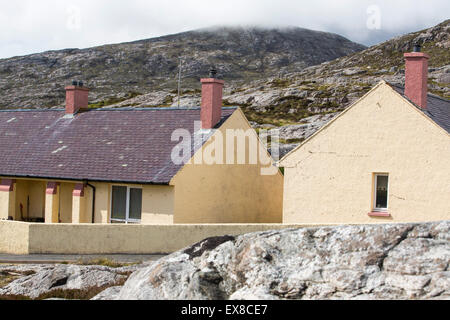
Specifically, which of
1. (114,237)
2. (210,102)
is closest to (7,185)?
(114,237)

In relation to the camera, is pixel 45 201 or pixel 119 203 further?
pixel 45 201

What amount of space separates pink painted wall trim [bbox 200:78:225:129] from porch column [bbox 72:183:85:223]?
6003 millimetres

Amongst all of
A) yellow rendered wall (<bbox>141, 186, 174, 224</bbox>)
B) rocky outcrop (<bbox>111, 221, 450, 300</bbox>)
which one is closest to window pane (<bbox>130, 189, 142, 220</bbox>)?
yellow rendered wall (<bbox>141, 186, 174, 224</bbox>)

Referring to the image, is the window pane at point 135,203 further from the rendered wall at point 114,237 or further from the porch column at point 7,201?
the porch column at point 7,201

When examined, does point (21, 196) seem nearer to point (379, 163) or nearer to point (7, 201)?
point (7, 201)

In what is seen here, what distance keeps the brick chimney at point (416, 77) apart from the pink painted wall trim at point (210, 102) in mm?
7870

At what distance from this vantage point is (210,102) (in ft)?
76.8

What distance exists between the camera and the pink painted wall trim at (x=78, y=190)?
2220cm

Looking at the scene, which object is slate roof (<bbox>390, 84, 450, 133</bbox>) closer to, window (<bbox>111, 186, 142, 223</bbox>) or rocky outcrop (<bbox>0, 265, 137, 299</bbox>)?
window (<bbox>111, 186, 142, 223</bbox>)

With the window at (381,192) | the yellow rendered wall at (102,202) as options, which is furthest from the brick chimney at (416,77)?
the yellow rendered wall at (102,202)

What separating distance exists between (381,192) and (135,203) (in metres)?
9.82

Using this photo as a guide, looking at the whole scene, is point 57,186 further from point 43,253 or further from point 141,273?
point 141,273

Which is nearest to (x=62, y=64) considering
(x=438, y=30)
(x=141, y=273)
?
(x=438, y=30)

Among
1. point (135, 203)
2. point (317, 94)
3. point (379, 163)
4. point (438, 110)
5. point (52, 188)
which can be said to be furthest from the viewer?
point (317, 94)
